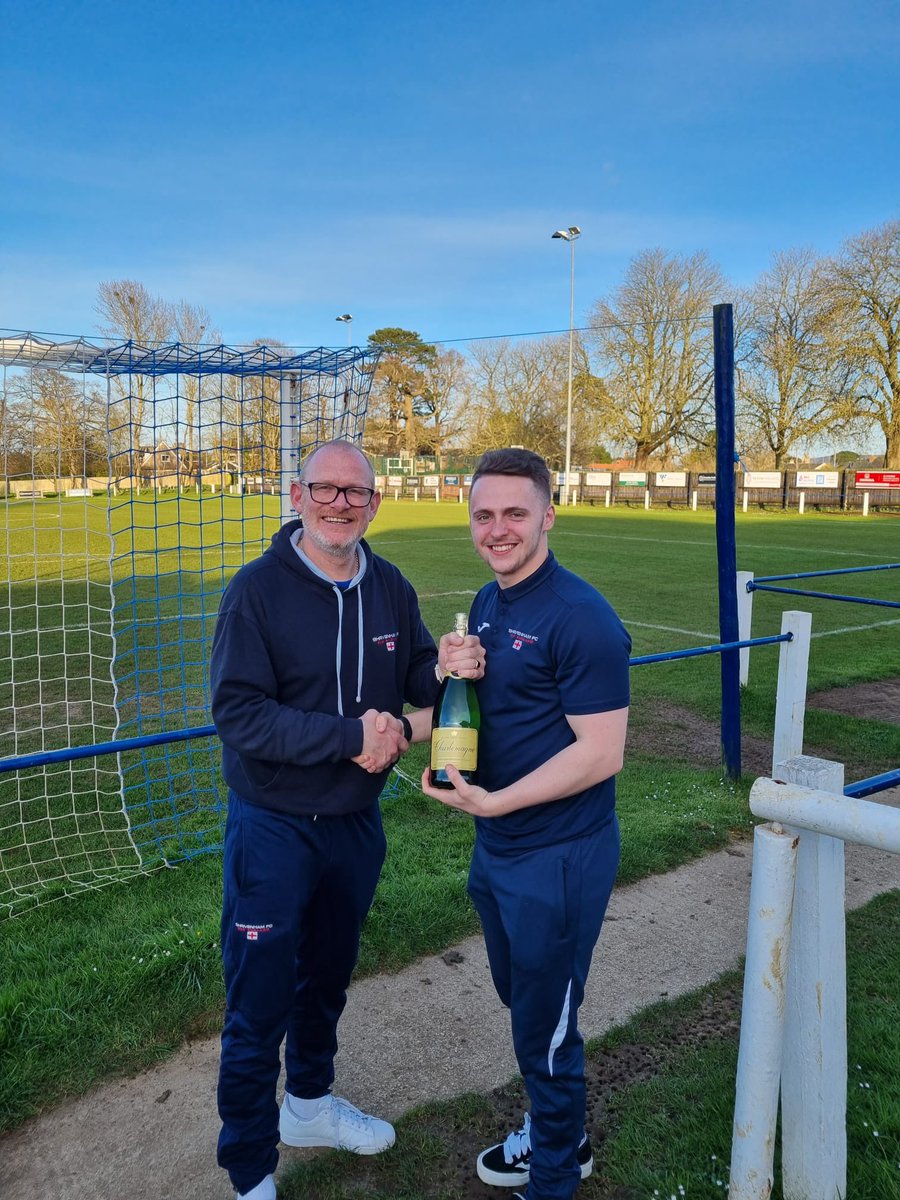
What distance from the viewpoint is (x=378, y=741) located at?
6.94 feet

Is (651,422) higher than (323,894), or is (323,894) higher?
(651,422)

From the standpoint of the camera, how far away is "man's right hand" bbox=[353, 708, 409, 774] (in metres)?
2.11

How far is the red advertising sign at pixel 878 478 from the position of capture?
34.9 m

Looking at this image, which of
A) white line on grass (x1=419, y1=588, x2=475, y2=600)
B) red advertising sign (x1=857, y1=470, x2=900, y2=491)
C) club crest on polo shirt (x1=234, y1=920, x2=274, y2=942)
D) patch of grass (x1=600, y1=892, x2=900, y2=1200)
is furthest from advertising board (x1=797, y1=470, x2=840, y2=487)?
club crest on polo shirt (x1=234, y1=920, x2=274, y2=942)

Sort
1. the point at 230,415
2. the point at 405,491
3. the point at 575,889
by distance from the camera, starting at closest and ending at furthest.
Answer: the point at 575,889, the point at 230,415, the point at 405,491

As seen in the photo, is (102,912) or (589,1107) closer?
(589,1107)

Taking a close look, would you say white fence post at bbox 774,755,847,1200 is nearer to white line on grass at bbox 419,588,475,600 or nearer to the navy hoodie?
the navy hoodie

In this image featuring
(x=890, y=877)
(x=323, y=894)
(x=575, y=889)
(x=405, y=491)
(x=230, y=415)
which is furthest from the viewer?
(x=405, y=491)

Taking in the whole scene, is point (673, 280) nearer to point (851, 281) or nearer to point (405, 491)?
point (851, 281)

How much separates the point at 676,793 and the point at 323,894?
141 inches

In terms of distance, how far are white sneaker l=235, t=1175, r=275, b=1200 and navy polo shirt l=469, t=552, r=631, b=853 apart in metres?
1.11

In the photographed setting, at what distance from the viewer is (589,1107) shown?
2.62 meters

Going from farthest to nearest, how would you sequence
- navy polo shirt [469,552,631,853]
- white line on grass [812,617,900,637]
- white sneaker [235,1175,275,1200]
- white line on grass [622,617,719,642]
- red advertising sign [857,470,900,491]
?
red advertising sign [857,470,900,491]
white line on grass [812,617,900,637]
white line on grass [622,617,719,642]
white sneaker [235,1175,275,1200]
navy polo shirt [469,552,631,853]

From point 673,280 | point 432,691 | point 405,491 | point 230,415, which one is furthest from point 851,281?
point 432,691
